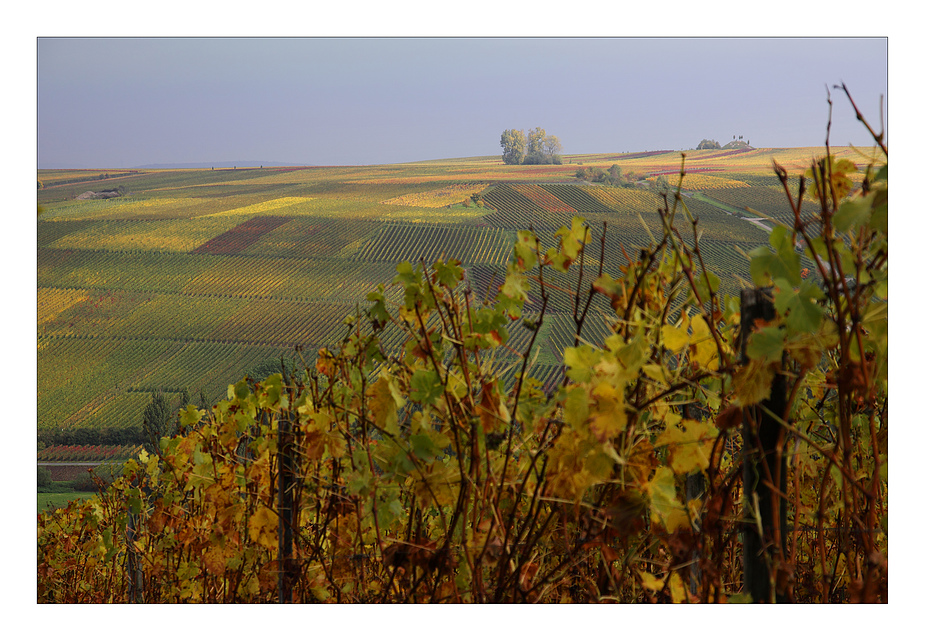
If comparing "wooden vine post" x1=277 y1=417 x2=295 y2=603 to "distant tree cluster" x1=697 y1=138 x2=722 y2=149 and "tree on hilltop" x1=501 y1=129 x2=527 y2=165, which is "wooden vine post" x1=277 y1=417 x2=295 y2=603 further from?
"tree on hilltop" x1=501 y1=129 x2=527 y2=165

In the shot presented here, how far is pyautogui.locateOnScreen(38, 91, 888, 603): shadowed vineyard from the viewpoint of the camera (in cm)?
86

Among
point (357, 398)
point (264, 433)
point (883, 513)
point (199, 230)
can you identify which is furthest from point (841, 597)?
point (199, 230)

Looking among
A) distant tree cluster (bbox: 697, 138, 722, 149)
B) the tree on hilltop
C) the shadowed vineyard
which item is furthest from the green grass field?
distant tree cluster (bbox: 697, 138, 722, 149)

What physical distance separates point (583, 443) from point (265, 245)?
3602 centimetres

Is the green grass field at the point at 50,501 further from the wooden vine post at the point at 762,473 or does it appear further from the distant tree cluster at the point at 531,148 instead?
the distant tree cluster at the point at 531,148

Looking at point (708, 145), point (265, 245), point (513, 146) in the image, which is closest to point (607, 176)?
point (513, 146)

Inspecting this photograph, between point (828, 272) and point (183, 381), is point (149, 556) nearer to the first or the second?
point (828, 272)

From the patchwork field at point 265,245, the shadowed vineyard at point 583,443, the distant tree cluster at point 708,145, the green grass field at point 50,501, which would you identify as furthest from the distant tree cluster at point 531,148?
Answer: the shadowed vineyard at point 583,443

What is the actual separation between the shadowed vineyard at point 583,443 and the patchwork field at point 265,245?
18.9 m

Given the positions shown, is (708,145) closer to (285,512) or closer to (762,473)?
(285,512)

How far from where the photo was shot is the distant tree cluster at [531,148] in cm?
3303

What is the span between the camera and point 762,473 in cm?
91

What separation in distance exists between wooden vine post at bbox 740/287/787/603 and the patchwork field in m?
19.8
